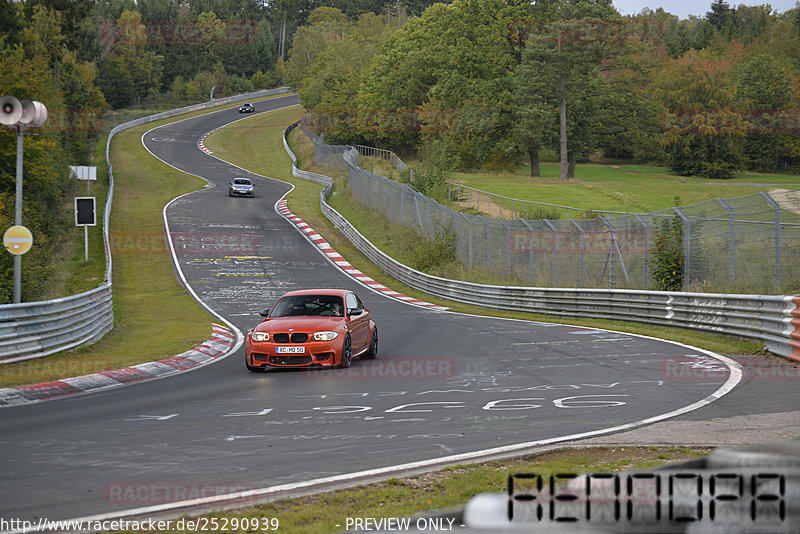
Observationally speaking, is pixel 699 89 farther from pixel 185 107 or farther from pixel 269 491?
pixel 269 491

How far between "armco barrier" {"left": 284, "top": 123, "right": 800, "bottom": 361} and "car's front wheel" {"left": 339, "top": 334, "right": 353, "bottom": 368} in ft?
25.4

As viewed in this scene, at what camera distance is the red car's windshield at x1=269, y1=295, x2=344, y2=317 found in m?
16.3

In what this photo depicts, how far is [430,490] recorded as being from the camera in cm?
641

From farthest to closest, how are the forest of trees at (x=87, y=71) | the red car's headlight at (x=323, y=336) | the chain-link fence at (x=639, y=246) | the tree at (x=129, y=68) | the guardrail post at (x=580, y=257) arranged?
1. the tree at (x=129, y=68)
2. the forest of trees at (x=87, y=71)
3. the guardrail post at (x=580, y=257)
4. the chain-link fence at (x=639, y=246)
5. the red car's headlight at (x=323, y=336)

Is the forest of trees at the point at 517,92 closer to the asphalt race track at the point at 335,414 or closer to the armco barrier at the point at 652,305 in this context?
the armco barrier at the point at 652,305

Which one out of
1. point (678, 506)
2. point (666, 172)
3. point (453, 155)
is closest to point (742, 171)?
point (666, 172)

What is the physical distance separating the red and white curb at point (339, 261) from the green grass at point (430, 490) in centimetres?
2294

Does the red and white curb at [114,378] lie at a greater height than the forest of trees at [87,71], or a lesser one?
lesser

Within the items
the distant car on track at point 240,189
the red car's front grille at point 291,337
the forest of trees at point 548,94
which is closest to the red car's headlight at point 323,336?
the red car's front grille at point 291,337

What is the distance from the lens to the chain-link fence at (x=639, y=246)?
683 inches

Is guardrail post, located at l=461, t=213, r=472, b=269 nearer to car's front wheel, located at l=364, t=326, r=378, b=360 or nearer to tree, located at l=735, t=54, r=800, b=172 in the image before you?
car's front wheel, located at l=364, t=326, r=378, b=360

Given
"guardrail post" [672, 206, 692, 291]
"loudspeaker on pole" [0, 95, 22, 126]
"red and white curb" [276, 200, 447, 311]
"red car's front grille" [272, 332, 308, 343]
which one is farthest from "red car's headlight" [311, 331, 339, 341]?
"red and white curb" [276, 200, 447, 311]

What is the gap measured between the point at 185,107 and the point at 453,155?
193 feet

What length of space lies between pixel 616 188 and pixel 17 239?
64.1m
